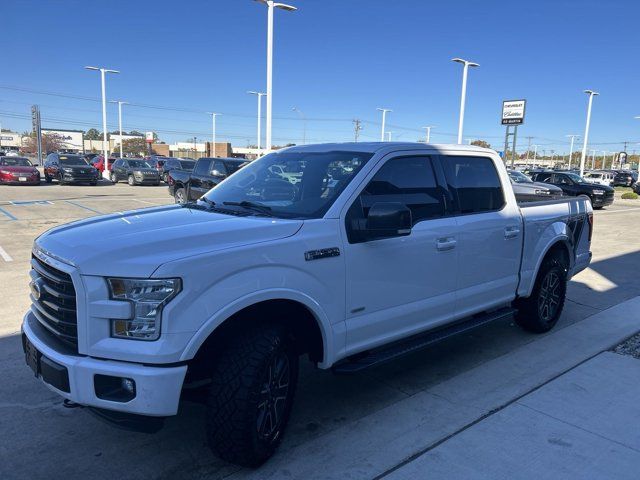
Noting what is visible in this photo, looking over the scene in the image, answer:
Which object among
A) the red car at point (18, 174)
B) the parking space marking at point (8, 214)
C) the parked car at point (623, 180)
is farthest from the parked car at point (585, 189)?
the parked car at point (623, 180)

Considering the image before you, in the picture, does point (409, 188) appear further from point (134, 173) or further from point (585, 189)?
point (134, 173)

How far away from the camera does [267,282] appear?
9.37ft

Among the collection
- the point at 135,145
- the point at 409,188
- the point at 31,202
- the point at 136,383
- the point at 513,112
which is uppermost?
the point at 513,112

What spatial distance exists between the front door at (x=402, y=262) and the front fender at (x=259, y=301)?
21 centimetres

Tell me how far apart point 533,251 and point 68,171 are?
25847mm

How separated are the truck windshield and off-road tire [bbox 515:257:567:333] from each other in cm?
276

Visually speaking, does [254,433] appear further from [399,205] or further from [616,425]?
[616,425]

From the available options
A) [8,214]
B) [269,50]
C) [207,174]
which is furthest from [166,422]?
[269,50]

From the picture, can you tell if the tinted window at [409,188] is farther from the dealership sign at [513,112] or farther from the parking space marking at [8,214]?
the dealership sign at [513,112]

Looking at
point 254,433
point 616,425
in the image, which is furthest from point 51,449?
point 616,425

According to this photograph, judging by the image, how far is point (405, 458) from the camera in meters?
3.15

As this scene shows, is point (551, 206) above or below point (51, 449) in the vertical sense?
above

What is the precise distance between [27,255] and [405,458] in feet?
25.9

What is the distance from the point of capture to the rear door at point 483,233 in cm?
429
